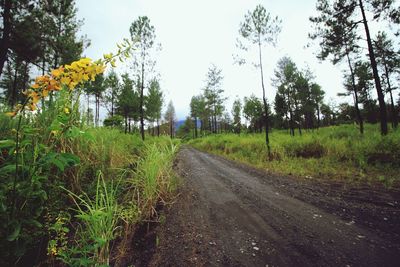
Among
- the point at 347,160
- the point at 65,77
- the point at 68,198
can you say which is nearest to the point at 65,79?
the point at 65,77

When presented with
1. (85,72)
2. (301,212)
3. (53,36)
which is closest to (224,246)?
(301,212)

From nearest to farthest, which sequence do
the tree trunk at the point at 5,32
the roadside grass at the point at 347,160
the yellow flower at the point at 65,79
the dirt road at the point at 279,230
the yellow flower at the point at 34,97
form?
the yellow flower at the point at 34,97 < the yellow flower at the point at 65,79 < the dirt road at the point at 279,230 < the roadside grass at the point at 347,160 < the tree trunk at the point at 5,32

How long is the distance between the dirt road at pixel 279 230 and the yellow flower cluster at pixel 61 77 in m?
1.55

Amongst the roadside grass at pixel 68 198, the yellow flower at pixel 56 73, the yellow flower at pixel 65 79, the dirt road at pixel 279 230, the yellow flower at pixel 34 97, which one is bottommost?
the dirt road at pixel 279 230

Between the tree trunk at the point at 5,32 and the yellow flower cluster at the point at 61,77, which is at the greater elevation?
the tree trunk at the point at 5,32

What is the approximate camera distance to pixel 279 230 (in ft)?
7.38

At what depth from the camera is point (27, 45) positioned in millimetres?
8023

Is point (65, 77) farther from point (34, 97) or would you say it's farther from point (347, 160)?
point (347, 160)

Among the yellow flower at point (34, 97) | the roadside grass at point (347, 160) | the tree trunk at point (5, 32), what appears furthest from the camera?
the tree trunk at point (5, 32)

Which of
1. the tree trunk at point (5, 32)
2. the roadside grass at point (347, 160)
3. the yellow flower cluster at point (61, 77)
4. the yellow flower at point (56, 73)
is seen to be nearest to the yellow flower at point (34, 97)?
the yellow flower cluster at point (61, 77)

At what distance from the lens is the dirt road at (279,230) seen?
1.72 meters

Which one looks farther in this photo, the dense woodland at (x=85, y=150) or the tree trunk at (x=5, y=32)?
the tree trunk at (x=5, y=32)

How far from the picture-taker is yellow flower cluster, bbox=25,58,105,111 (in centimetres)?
110

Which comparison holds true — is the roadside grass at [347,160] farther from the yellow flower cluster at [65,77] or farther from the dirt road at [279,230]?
the yellow flower cluster at [65,77]
